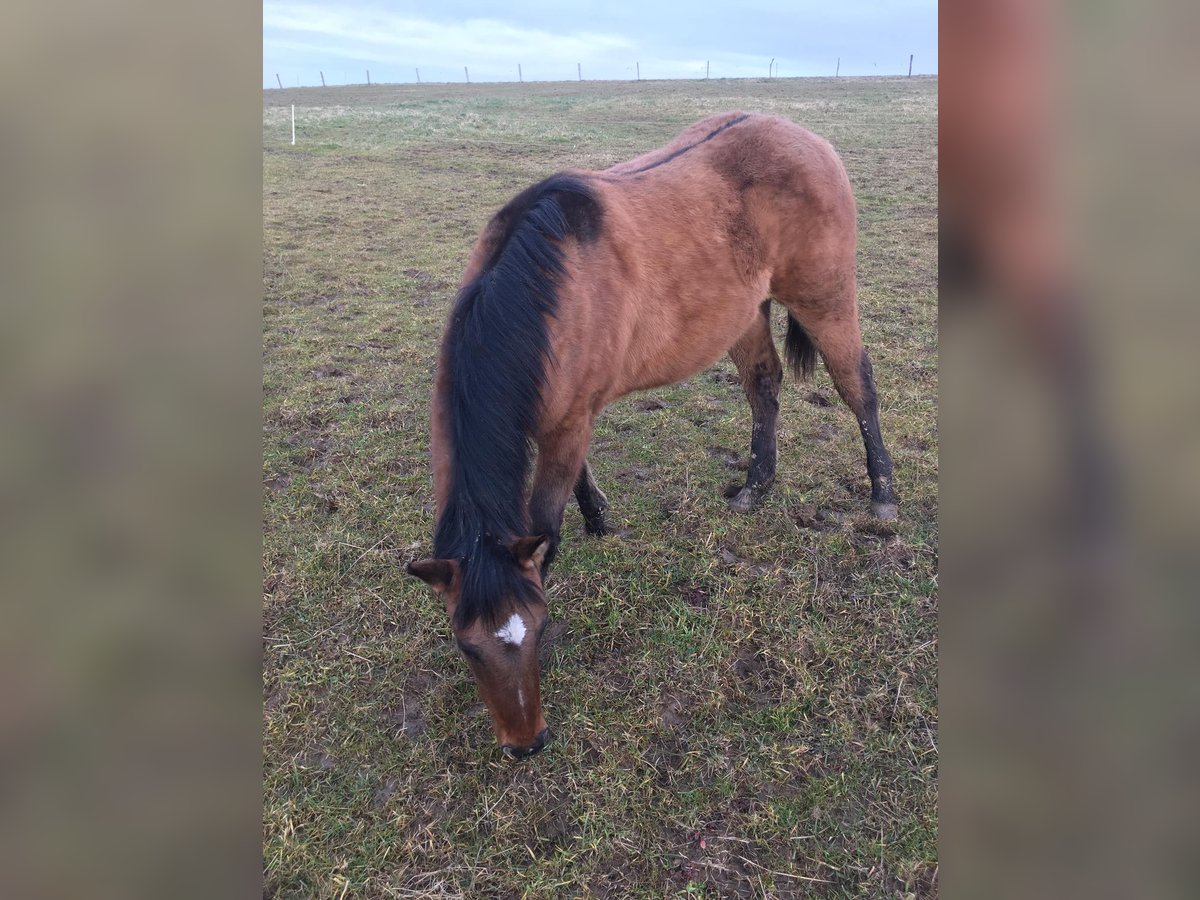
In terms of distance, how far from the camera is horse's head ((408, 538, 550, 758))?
7.13 feet

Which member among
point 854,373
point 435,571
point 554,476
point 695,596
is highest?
point 854,373

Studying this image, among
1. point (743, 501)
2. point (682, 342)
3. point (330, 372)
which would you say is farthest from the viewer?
point (330, 372)

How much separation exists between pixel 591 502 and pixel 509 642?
1.57 m

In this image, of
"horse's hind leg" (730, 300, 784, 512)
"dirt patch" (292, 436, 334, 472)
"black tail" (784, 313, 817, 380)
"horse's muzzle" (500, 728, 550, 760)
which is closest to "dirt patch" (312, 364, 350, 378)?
"dirt patch" (292, 436, 334, 472)

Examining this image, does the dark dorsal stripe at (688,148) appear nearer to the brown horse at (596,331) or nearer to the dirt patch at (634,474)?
the brown horse at (596,331)

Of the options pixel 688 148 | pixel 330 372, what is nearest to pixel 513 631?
pixel 688 148

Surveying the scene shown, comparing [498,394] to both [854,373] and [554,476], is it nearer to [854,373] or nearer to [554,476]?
[554,476]

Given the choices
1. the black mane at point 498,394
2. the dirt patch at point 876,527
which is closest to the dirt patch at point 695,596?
the dirt patch at point 876,527

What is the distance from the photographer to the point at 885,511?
371 cm
